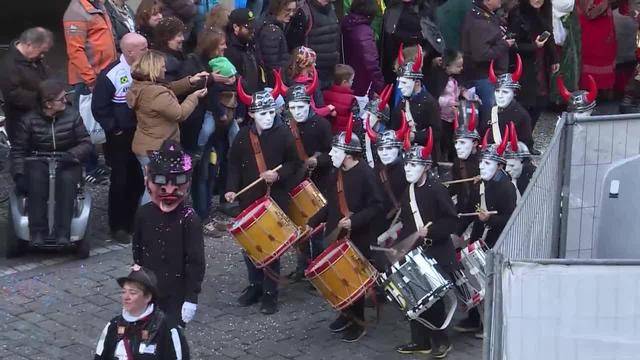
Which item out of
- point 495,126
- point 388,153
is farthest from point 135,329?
point 495,126

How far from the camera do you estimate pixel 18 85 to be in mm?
10281

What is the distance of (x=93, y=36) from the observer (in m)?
11.2

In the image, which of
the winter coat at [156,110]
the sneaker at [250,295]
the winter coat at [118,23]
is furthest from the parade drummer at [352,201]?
→ the winter coat at [118,23]

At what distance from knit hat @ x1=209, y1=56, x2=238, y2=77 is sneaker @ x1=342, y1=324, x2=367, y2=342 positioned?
8.62 ft

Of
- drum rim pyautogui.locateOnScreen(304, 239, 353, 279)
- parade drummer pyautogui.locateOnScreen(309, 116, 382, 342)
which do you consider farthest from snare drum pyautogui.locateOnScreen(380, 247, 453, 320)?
parade drummer pyautogui.locateOnScreen(309, 116, 382, 342)

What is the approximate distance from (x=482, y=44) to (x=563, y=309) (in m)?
7.50

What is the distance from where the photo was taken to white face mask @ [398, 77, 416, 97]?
36.3 ft

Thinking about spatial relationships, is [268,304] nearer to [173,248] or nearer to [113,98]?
[173,248]

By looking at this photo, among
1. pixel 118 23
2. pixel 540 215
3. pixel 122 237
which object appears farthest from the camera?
pixel 118 23

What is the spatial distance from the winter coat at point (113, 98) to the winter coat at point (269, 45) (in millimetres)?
1618

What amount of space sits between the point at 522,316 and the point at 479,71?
7595mm

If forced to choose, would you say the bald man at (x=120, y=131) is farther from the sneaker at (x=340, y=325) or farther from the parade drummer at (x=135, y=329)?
the parade drummer at (x=135, y=329)

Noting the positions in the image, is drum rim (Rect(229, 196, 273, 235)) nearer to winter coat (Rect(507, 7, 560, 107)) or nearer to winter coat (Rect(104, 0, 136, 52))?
winter coat (Rect(104, 0, 136, 52))

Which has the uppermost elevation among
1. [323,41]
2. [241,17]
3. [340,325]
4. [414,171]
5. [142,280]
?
[241,17]
